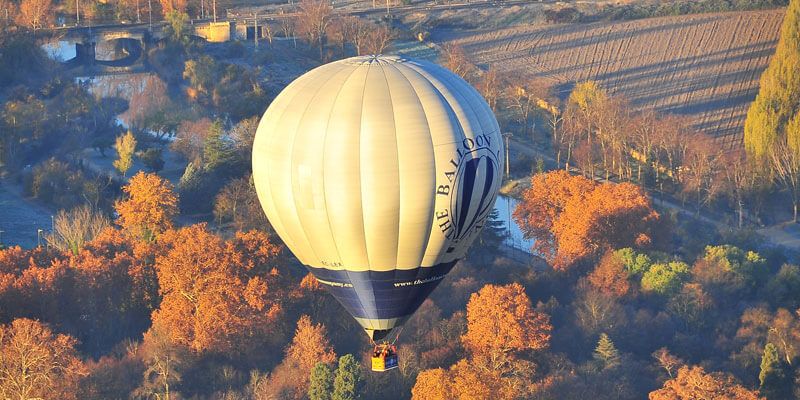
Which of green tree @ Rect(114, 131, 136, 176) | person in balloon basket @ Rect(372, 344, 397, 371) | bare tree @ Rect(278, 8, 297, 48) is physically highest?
person in balloon basket @ Rect(372, 344, 397, 371)

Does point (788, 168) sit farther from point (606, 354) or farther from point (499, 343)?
point (499, 343)

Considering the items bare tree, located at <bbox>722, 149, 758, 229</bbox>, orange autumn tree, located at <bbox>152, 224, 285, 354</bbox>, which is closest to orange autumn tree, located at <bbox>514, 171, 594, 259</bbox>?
bare tree, located at <bbox>722, 149, 758, 229</bbox>

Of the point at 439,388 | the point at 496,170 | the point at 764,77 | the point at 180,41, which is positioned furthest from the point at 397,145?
the point at 180,41

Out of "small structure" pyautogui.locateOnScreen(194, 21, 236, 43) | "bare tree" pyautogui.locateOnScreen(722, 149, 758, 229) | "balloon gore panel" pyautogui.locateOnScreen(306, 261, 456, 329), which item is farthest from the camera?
"small structure" pyautogui.locateOnScreen(194, 21, 236, 43)

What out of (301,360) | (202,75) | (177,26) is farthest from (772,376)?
(177,26)

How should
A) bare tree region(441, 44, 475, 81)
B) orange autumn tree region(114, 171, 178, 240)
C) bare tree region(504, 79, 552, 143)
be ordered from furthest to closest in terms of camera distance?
bare tree region(441, 44, 475, 81) < bare tree region(504, 79, 552, 143) < orange autumn tree region(114, 171, 178, 240)

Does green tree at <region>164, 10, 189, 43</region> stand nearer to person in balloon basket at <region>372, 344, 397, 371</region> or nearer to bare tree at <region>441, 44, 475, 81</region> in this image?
bare tree at <region>441, 44, 475, 81</region>

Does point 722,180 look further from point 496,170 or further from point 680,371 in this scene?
point 496,170
